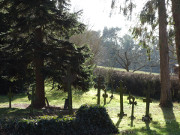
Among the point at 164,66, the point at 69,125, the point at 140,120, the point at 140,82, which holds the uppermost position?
the point at 164,66

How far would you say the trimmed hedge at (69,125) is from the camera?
5.94m

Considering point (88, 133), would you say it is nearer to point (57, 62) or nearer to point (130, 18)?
point (57, 62)

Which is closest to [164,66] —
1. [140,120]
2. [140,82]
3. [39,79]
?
[140,120]

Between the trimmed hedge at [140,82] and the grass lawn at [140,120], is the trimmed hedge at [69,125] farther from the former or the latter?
the trimmed hedge at [140,82]

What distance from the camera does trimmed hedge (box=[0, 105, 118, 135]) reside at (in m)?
5.94

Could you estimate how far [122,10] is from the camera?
39.2 feet

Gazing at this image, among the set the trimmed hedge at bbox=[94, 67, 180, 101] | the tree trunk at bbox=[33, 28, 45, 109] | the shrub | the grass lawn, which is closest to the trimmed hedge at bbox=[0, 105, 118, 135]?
the shrub

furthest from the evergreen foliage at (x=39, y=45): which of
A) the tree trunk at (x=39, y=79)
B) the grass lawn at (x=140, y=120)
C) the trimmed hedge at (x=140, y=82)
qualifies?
the trimmed hedge at (x=140, y=82)

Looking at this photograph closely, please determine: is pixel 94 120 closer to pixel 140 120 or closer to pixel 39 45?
pixel 140 120

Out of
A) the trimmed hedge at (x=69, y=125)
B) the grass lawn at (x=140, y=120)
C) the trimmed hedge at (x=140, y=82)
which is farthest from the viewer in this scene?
the trimmed hedge at (x=140, y=82)

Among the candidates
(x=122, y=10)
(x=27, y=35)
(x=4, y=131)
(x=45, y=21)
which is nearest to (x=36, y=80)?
(x=27, y=35)

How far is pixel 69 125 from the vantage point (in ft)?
20.8

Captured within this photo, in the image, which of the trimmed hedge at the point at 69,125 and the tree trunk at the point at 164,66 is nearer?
the trimmed hedge at the point at 69,125

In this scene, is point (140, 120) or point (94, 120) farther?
point (140, 120)
